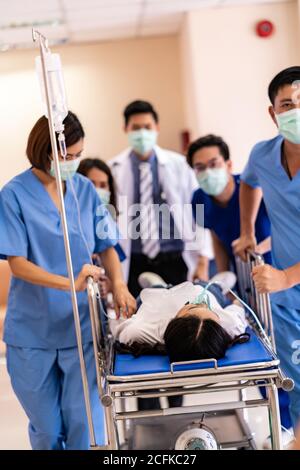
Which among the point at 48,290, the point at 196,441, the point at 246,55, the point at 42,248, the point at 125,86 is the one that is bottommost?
the point at 196,441

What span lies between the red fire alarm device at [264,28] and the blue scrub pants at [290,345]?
88 cm

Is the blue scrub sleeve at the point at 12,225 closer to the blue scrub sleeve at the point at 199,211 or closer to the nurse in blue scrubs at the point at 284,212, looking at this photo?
the nurse in blue scrubs at the point at 284,212

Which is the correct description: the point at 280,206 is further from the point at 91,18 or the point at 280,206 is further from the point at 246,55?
the point at 91,18

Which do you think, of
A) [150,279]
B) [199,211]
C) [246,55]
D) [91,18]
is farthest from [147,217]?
[91,18]

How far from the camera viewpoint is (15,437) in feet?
7.40

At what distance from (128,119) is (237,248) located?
1037mm

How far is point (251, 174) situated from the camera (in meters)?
2.35

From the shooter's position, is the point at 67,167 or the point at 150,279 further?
the point at 150,279

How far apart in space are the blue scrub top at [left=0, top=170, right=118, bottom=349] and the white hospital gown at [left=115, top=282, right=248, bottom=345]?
203 millimetres

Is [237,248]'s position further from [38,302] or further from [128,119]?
[128,119]

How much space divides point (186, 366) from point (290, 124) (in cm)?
71

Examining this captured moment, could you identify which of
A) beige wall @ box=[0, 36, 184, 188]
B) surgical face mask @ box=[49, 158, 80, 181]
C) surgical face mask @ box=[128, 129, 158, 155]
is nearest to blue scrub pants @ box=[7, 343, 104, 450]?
surgical face mask @ box=[49, 158, 80, 181]
